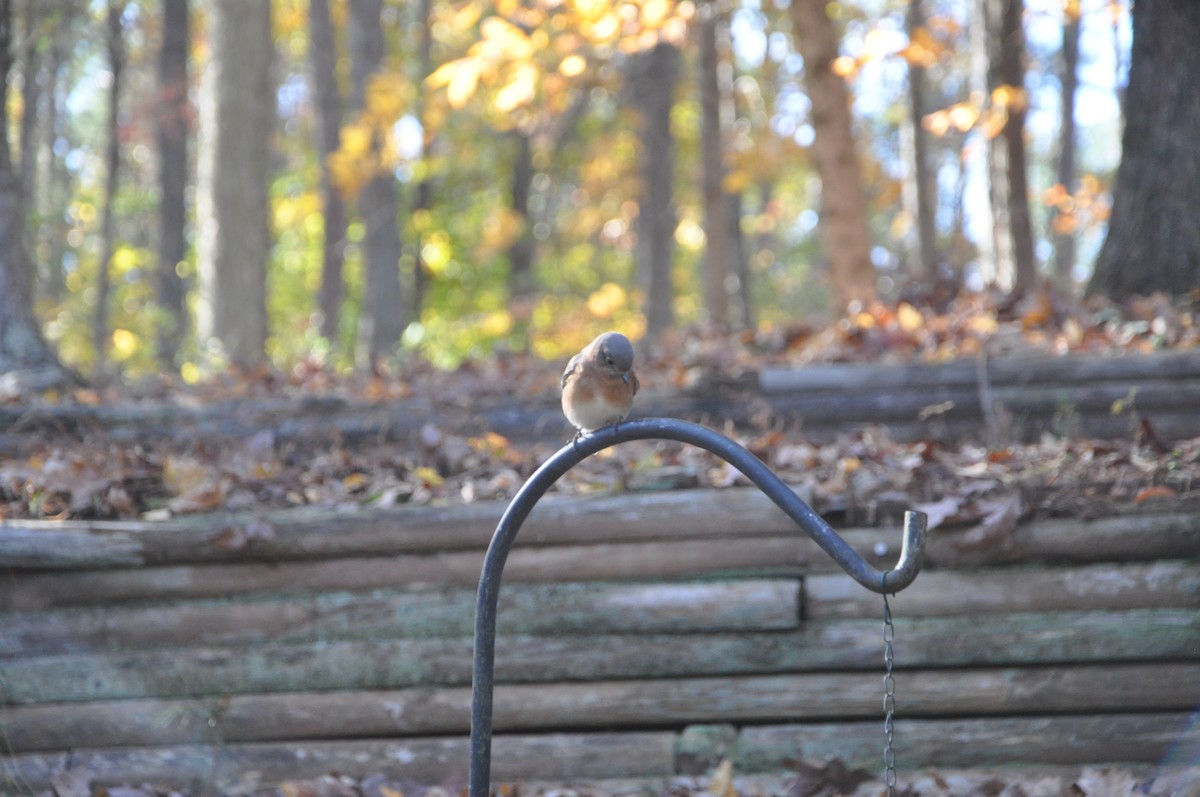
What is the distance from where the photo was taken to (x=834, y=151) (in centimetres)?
795

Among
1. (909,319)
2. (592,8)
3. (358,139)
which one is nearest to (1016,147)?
(909,319)

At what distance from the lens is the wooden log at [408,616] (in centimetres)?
377

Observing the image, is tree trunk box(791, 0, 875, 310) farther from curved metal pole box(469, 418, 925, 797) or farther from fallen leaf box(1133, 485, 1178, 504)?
curved metal pole box(469, 418, 925, 797)

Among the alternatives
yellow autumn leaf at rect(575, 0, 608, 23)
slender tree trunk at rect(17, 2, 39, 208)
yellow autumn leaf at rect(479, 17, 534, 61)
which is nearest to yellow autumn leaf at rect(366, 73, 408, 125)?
slender tree trunk at rect(17, 2, 39, 208)

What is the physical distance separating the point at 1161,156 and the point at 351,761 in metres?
5.06

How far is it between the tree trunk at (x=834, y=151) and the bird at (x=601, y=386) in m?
5.71

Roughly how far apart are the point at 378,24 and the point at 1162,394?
10122 millimetres

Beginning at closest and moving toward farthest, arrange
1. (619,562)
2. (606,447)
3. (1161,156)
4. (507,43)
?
(606,447)
(619,562)
(1161,156)
(507,43)

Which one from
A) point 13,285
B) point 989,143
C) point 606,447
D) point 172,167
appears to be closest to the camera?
point 606,447

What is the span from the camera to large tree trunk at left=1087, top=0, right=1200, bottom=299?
227 inches

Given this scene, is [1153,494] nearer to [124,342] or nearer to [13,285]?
[13,285]

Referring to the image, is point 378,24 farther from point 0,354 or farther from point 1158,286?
point 1158,286

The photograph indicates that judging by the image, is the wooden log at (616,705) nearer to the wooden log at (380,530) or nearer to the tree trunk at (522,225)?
the wooden log at (380,530)

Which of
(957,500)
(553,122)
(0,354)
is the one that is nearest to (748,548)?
(957,500)
